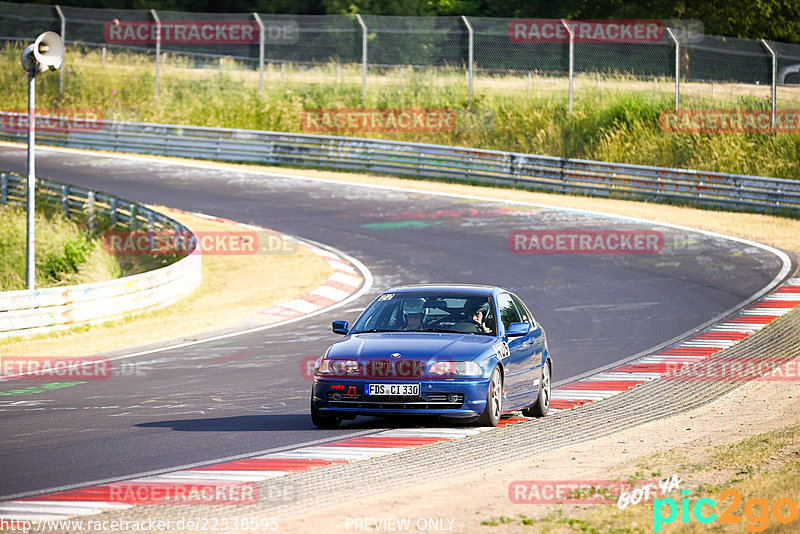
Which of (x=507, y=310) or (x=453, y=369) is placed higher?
(x=507, y=310)

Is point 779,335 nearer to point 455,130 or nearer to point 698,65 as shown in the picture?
point 698,65

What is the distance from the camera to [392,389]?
10336mm

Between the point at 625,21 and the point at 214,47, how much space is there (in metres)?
20.3

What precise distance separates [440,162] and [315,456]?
26451 mm

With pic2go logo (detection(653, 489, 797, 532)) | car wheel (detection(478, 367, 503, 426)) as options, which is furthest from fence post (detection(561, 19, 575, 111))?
pic2go logo (detection(653, 489, 797, 532))

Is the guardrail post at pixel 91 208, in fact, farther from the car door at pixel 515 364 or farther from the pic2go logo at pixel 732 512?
the pic2go logo at pixel 732 512

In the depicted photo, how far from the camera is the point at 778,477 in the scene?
26.0 ft

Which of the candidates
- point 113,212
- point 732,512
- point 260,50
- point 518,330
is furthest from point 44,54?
point 260,50

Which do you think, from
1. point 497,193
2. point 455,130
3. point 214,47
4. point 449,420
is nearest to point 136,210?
point 497,193

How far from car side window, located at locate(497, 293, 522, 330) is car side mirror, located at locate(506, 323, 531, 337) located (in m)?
0.30

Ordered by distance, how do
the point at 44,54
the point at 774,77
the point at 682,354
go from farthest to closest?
the point at 774,77 → the point at 44,54 → the point at 682,354

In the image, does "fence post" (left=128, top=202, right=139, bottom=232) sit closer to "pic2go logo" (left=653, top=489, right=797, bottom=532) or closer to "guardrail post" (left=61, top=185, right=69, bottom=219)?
"guardrail post" (left=61, top=185, right=69, bottom=219)

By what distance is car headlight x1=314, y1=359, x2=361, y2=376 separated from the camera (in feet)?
34.3

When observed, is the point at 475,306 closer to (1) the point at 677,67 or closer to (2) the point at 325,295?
(2) the point at 325,295
